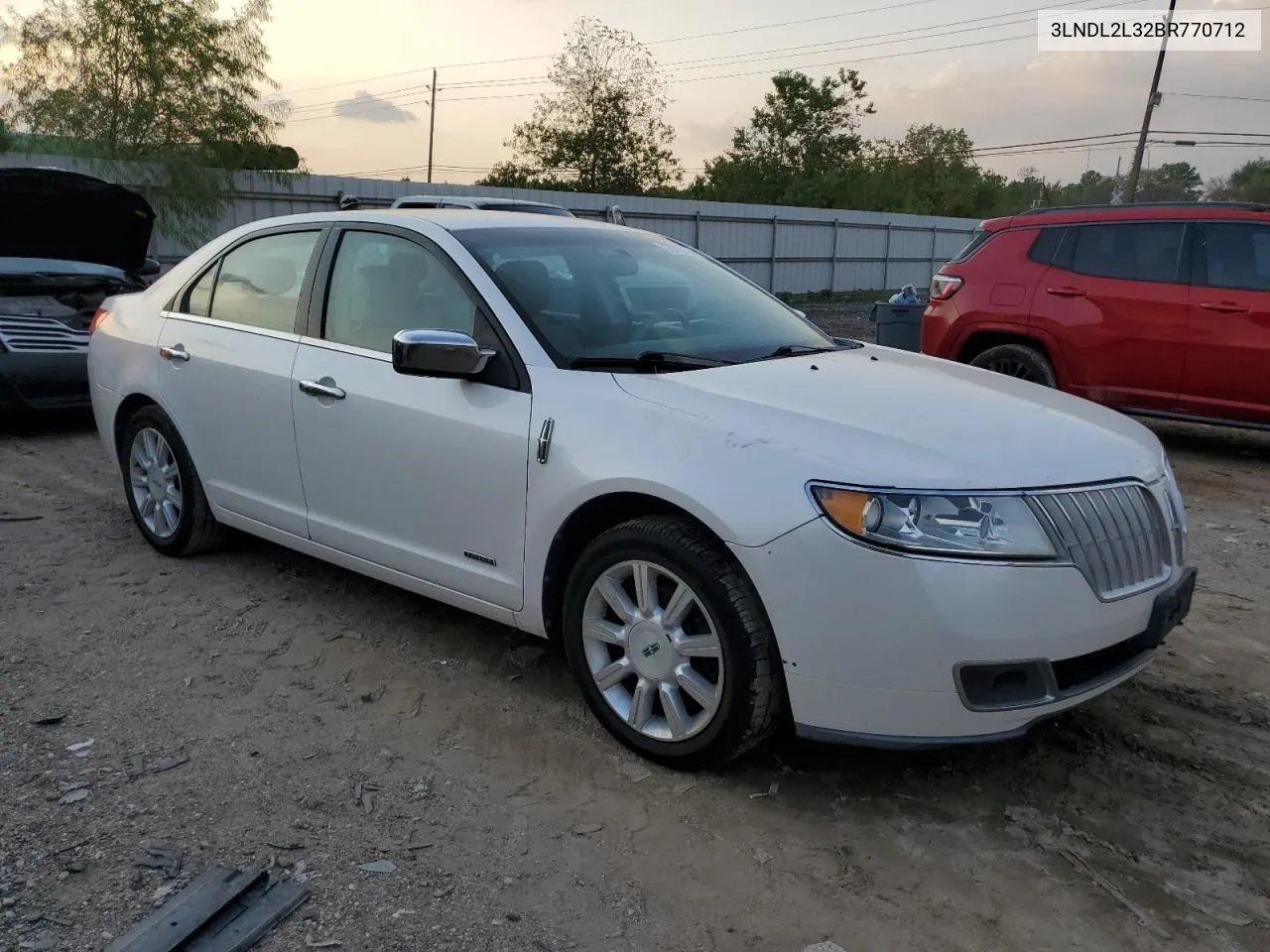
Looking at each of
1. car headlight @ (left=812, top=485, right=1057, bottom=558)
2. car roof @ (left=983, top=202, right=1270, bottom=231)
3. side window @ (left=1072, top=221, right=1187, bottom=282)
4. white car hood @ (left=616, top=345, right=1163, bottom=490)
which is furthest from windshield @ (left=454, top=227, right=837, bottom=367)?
car roof @ (left=983, top=202, right=1270, bottom=231)

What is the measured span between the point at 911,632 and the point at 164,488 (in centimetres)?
379

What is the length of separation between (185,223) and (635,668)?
46.6 feet

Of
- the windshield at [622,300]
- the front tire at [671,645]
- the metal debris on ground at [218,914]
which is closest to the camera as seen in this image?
the metal debris on ground at [218,914]

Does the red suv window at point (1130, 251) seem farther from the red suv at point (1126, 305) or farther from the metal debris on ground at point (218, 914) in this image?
the metal debris on ground at point (218, 914)

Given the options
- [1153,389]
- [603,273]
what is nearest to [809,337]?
[603,273]

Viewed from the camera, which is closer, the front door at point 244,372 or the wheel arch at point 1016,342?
the front door at point 244,372

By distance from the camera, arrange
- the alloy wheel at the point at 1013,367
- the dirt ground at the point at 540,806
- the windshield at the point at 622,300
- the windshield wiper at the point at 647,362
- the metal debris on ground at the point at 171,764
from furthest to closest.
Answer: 1. the alloy wheel at the point at 1013,367
2. the windshield at the point at 622,300
3. the windshield wiper at the point at 647,362
4. the metal debris on ground at the point at 171,764
5. the dirt ground at the point at 540,806

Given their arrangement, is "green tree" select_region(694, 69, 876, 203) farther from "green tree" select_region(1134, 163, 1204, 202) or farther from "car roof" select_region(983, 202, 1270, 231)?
"car roof" select_region(983, 202, 1270, 231)

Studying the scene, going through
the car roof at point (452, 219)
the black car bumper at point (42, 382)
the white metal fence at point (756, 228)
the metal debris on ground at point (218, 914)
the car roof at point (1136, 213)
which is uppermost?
the white metal fence at point (756, 228)

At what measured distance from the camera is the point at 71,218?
775 centimetres

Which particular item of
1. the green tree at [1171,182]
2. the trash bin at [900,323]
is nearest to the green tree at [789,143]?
the green tree at [1171,182]

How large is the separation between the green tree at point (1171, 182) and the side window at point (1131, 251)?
6225 centimetres

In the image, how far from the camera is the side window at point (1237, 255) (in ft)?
23.1

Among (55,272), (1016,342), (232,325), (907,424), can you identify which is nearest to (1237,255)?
(1016,342)
